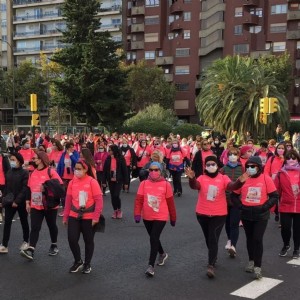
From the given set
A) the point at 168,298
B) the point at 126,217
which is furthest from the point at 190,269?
the point at 126,217

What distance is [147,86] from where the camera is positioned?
193 feet

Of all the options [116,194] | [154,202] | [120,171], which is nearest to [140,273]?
[154,202]

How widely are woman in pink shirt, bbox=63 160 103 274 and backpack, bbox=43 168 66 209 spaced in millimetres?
514

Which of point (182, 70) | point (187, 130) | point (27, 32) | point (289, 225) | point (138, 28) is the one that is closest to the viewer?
point (289, 225)

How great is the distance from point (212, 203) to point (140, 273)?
4.60 feet

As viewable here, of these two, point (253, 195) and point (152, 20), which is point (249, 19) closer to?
point (152, 20)

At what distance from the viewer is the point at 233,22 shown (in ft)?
211

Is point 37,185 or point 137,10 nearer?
A: point 37,185

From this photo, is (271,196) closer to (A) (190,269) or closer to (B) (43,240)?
(A) (190,269)

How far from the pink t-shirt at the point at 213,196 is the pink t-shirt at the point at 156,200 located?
18.4 inches

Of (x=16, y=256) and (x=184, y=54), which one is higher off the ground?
(x=184, y=54)

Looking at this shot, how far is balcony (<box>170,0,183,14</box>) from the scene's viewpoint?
221 feet

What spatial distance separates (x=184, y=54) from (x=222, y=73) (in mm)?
30666

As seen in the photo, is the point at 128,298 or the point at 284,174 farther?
the point at 284,174
